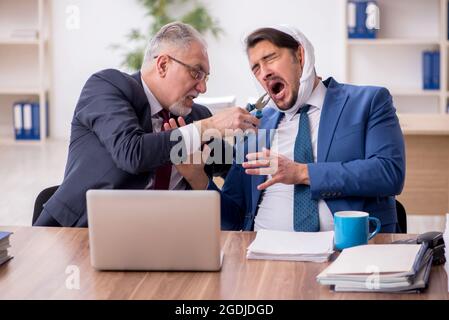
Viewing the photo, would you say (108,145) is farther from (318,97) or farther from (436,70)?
(436,70)

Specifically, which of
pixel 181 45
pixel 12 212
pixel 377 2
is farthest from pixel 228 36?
pixel 181 45

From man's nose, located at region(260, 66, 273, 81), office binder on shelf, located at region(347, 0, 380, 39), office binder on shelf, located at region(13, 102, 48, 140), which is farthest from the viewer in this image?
office binder on shelf, located at region(13, 102, 48, 140)

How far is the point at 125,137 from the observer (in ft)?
8.46

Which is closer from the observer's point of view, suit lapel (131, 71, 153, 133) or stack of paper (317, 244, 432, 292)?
stack of paper (317, 244, 432, 292)

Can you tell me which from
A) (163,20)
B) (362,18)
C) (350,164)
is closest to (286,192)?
(350,164)

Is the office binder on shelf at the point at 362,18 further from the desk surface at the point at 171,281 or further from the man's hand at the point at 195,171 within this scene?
the desk surface at the point at 171,281

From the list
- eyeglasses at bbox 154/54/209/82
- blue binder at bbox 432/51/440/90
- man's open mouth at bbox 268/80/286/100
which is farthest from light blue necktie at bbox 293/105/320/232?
blue binder at bbox 432/51/440/90

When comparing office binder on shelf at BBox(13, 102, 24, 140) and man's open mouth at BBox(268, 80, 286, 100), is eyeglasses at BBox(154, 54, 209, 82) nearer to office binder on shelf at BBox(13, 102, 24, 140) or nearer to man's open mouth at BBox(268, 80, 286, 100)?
man's open mouth at BBox(268, 80, 286, 100)

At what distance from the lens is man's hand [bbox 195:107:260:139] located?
256 centimetres

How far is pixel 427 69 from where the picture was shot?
7.18 meters

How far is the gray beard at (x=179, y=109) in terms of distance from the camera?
284 centimetres

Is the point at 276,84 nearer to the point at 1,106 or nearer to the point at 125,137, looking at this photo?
the point at 125,137

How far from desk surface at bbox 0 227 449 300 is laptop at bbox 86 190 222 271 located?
32 mm

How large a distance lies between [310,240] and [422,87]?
5317 mm
